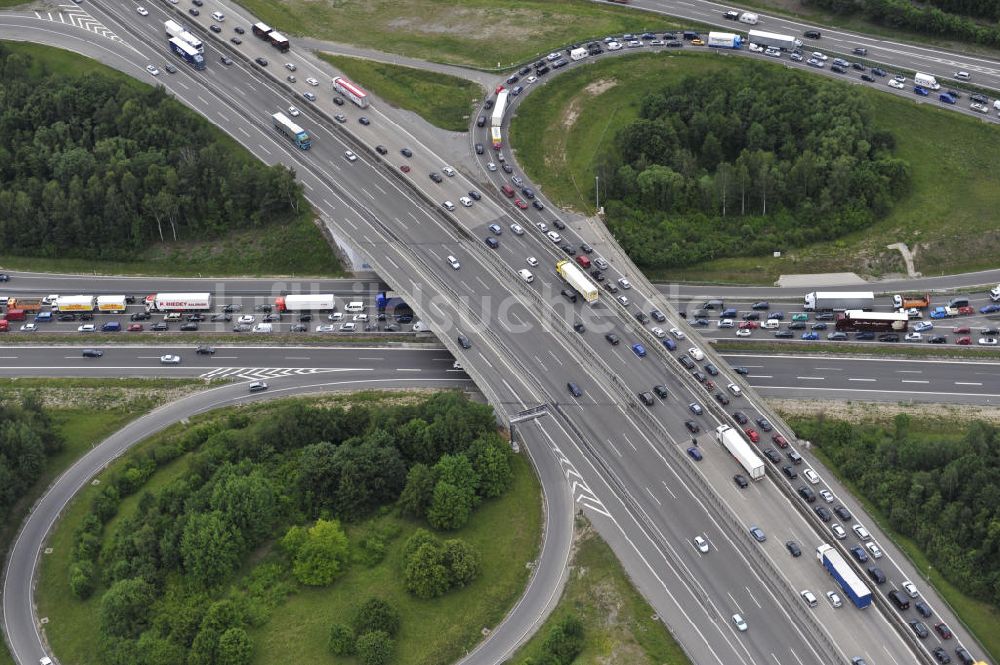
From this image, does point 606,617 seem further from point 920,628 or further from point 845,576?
point 920,628

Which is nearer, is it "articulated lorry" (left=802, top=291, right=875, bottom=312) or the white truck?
the white truck

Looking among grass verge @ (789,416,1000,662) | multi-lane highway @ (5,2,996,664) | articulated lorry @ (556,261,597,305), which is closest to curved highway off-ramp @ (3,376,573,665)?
multi-lane highway @ (5,2,996,664)

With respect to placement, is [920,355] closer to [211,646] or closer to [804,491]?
[804,491]

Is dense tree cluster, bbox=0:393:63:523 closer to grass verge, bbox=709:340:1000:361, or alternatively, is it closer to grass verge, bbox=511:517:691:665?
grass verge, bbox=511:517:691:665

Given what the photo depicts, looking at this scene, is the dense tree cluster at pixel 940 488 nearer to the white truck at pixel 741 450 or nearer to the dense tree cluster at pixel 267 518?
the white truck at pixel 741 450

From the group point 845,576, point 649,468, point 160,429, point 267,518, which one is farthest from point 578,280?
point 160,429
